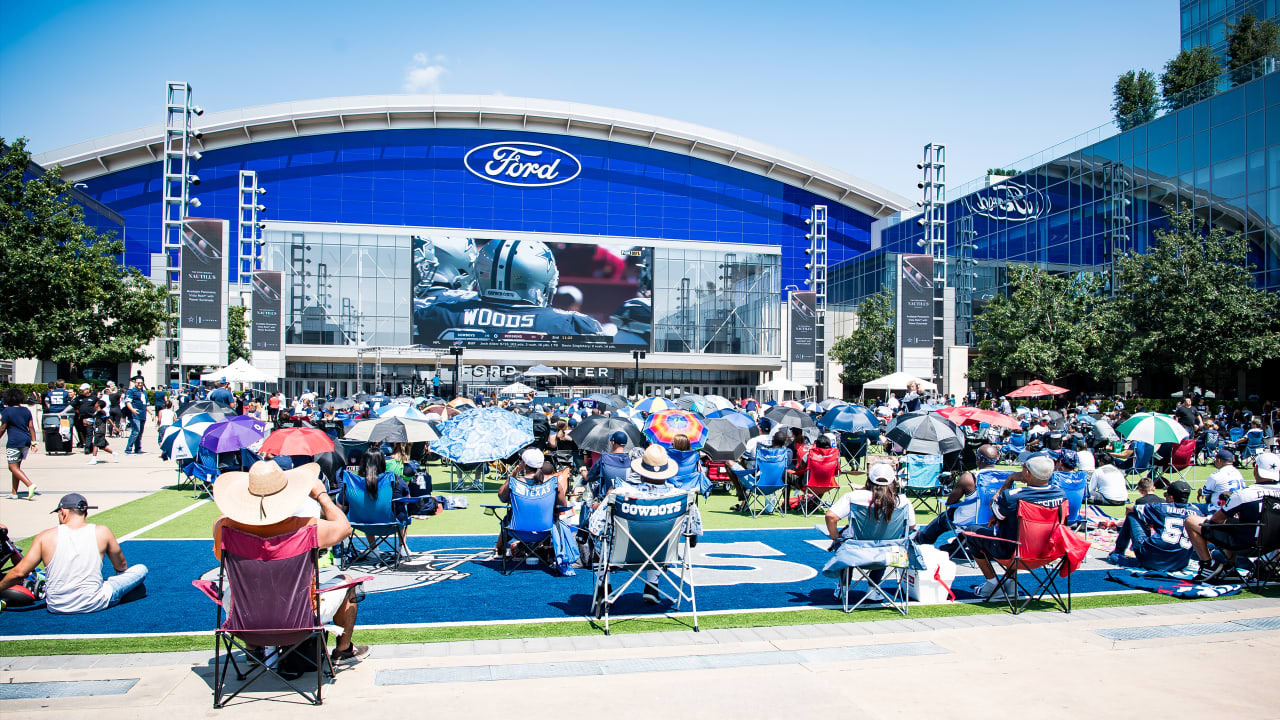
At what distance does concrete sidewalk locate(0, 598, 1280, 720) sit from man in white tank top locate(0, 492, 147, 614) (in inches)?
52.6

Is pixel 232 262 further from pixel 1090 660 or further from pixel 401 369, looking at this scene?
pixel 1090 660

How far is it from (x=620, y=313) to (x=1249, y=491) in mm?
52410

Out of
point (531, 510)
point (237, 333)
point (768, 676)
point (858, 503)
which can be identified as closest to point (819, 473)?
point (858, 503)

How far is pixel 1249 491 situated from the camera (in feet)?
27.2

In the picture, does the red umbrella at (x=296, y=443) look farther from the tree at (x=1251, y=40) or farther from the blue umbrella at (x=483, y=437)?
the tree at (x=1251, y=40)

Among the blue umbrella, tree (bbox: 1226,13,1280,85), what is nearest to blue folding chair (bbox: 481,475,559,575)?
the blue umbrella

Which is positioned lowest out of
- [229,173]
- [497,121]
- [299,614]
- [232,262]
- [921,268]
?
[299,614]

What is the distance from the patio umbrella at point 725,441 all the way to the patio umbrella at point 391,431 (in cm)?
449

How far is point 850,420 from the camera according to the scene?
17078mm

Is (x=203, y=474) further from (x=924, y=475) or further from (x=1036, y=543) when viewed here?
(x=1036, y=543)

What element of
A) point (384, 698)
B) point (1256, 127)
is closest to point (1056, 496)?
point (384, 698)

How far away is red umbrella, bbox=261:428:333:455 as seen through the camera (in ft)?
35.5

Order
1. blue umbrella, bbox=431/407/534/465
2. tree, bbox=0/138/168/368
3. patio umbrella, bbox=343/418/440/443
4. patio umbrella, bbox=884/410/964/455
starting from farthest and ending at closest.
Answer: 1. tree, bbox=0/138/168/368
2. patio umbrella, bbox=884/410/964/455
3. patio umbrella, bbox=343/418/440/443
4. blue umbrella, bbox=431/407/534/465

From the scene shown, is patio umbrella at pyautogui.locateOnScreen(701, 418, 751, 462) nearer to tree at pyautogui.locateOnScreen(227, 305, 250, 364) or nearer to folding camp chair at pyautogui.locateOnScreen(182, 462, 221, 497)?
folding camp chair at pyautogui.locateOnScreen(182, 462, 221, 497)
